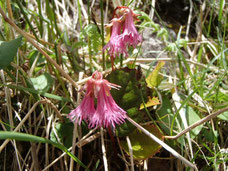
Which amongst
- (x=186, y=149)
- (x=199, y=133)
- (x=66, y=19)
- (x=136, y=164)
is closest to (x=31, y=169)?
(x=136, y=164)

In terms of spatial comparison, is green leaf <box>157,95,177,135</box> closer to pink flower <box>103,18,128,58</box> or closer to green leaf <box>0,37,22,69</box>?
pink flower <box>103,18,128,58</box>

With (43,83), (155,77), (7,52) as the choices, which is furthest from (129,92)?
(7,52)

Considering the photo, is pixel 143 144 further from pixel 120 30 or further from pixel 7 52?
pixel 7 52

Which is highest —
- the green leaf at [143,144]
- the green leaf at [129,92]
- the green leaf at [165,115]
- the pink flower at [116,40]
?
the pink flower at [116,40]

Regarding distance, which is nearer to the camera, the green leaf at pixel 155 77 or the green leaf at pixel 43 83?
the green leaf at pixel 43 83

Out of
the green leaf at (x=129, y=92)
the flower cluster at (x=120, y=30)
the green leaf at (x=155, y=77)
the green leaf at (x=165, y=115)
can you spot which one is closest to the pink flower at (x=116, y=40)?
the flower cluster at (x=120, y=30)

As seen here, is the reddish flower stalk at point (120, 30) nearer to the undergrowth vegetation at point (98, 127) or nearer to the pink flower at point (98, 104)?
the undergrowth vegetation at point (98, 127)
